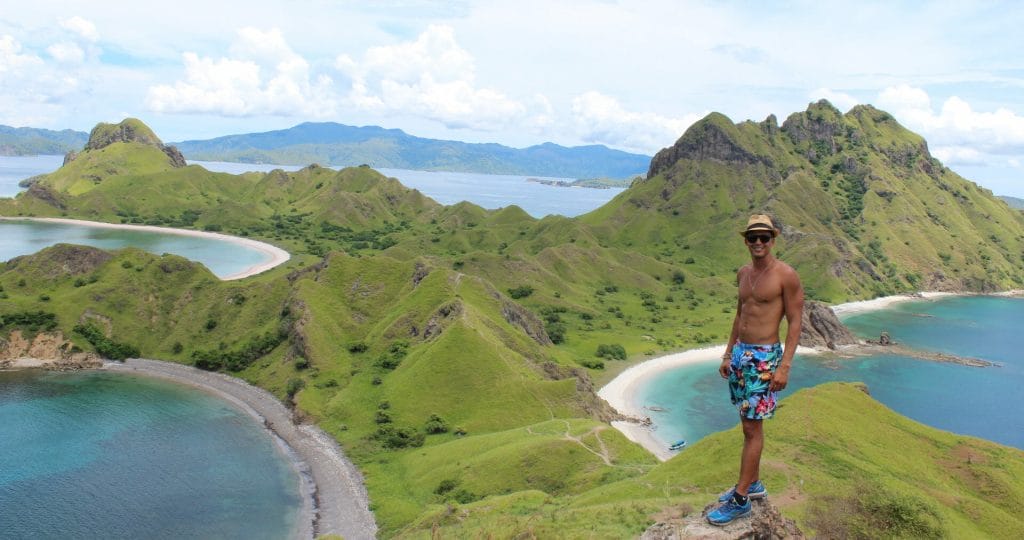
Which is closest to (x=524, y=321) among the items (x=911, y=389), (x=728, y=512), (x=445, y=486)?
(x=445, y=486)

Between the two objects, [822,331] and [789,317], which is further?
[822,331]

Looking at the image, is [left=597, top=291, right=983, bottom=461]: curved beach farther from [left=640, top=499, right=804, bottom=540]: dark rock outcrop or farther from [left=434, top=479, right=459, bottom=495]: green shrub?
[left=640, top=499, right=804, bottom=540]: dark rock outcrop

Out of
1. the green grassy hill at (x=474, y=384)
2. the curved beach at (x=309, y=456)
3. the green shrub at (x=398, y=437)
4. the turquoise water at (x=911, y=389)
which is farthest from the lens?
the turquoise water at (x=911, y=389)

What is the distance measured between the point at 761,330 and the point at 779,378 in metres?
1.43

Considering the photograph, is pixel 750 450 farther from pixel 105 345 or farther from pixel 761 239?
pixel 105 345

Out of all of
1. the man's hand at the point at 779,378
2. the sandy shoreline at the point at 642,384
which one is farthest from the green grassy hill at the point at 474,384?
the man's hand at the point at 779,378

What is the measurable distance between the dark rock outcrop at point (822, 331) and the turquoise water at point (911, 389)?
890 cm

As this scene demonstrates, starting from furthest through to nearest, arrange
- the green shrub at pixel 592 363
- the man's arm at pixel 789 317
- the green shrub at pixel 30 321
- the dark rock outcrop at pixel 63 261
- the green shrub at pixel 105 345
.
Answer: the dark rock outcrop at pixel 63 261, the green shrub at pixel 592 363, the green shrub at pixel 105 345, the green shrub at pixel 30 321, the man's arm at pixel 789 317

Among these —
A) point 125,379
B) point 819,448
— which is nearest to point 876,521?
point 819,448

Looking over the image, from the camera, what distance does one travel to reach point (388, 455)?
7844 cm

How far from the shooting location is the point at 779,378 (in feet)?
57.2

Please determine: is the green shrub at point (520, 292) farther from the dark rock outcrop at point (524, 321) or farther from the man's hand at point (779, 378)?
the man's hand at point (779, 378)

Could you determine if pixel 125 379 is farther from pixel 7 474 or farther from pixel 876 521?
pixel 876 521

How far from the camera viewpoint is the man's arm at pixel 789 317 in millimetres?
17203
